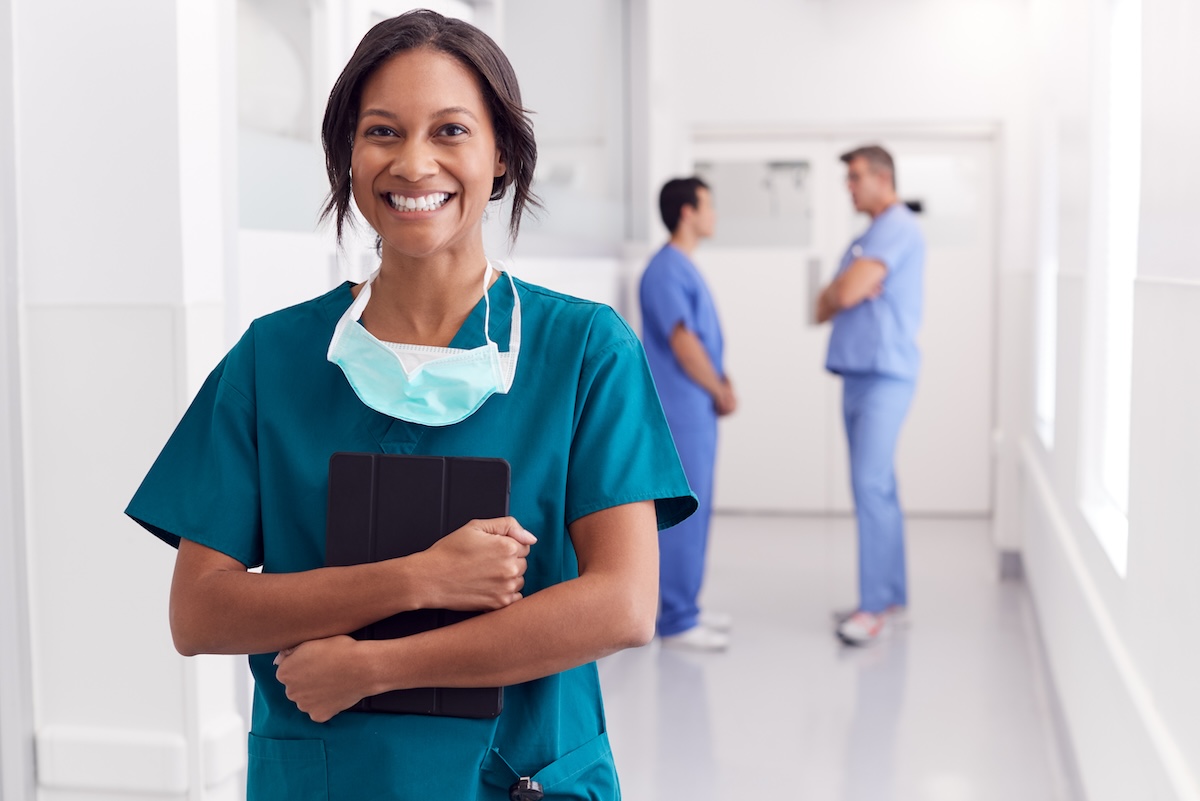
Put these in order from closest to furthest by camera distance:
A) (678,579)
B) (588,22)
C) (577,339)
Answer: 1. (577,339)
2. (678,579)
3. (588,22)

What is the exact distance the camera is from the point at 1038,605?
3896mm

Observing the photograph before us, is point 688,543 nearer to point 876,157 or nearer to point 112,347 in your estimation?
point 876,157

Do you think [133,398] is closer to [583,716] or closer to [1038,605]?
[583,716]

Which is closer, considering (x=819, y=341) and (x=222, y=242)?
(x=222, y=242)

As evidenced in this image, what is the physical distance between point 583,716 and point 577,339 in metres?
0.34

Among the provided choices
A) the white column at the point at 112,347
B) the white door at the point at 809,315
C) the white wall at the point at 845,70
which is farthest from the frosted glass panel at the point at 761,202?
the white column at the point at 112,347

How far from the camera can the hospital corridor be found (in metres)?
1.03

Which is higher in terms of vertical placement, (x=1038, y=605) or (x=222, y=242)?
(x=222, y=242)

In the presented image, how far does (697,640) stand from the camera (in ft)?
12.7

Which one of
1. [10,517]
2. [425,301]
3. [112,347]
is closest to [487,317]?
[425,301]

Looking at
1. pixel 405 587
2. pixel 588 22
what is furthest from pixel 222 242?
pixel 588 22

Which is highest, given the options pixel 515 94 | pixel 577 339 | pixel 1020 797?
pixel 515 94

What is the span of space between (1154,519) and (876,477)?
2.21 metres

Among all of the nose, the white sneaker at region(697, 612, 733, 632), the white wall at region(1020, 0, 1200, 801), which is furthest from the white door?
the nose
